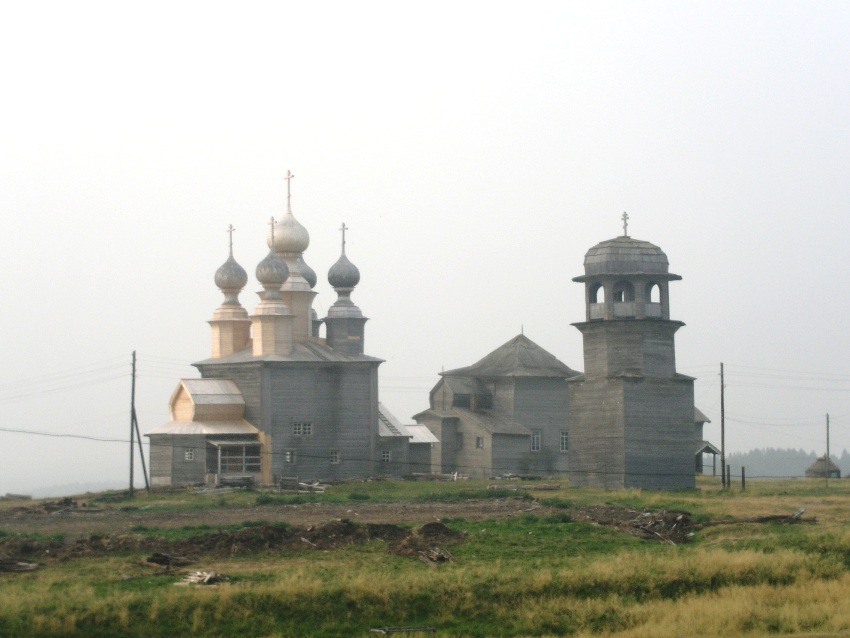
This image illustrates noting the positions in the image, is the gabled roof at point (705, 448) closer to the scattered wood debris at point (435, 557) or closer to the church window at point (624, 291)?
the church window at point (624, 291)

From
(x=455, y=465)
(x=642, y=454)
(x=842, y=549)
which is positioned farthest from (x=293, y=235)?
(x=842, y=549)

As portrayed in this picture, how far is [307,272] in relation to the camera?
67.2 meters

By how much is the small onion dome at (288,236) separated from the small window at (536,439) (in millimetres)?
15614

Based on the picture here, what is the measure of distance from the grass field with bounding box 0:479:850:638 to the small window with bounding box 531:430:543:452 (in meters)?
35.4

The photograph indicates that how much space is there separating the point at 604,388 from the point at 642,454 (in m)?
3.05

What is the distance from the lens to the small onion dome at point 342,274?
66562 mm

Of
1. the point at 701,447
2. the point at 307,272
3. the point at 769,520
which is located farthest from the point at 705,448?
the point at 769,520

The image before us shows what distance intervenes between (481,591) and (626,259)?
101 feet

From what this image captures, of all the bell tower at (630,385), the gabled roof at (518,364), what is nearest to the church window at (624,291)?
the bell tower at (630,385)

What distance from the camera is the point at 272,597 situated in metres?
25.3

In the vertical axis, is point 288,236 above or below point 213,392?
above

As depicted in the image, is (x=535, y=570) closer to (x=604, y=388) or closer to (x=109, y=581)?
(x=109, y=581)

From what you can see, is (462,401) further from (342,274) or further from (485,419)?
(342,274)

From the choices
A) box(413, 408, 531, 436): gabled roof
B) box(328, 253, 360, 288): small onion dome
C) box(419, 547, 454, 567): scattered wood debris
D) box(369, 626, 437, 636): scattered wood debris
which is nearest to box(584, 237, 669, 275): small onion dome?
box(328, 253, 360, 288): small onion dome
